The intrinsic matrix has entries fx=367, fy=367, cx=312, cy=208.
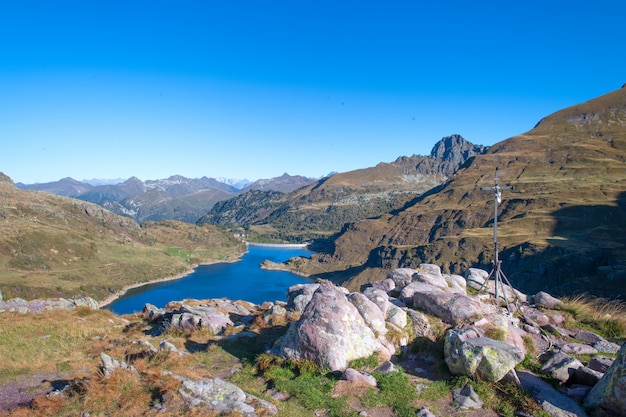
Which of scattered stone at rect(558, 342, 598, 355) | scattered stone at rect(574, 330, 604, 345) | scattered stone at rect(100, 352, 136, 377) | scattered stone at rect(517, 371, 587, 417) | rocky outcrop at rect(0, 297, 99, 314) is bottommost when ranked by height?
rocky outcrop at rect(0, 297, 99, 314)

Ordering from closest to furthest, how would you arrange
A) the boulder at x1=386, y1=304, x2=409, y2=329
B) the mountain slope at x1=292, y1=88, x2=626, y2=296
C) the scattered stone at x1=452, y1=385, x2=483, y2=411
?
the scattered stone at x1=452, y1=385, x2=483, y2=411 < the boulder at x1=386, y1=304, x2=409, y2=329 < the mountain slope at x1=292, y1=88, x2=626, y2=296

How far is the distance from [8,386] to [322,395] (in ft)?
29.0

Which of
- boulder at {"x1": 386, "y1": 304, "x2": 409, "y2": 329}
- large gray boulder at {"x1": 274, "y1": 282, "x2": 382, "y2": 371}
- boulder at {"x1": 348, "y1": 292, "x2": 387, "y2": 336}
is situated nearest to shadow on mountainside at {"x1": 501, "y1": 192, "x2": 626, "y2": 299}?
boulder at {"x1": 386, "y1": 304, "x2": 409, "y2": 329}

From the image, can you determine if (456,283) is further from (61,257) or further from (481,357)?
(61,257)

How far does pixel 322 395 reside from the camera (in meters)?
9.87

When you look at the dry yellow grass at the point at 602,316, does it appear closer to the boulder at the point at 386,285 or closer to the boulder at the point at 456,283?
the boulder at the point at 456,283

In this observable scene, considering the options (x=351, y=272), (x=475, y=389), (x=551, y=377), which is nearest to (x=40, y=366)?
(x=475, y=389)

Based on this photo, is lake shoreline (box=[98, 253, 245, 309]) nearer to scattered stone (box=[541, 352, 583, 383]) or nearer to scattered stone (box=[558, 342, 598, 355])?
scattered stone (box=[558, 342, 598, 355])

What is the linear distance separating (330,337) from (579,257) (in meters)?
114

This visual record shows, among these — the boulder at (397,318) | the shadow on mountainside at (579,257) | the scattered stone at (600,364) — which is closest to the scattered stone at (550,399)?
the scattered stone at (600,364)

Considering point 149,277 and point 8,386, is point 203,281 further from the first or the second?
point 8,386

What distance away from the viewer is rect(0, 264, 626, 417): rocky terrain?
351 inches

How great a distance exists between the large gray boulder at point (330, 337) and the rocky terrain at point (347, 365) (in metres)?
0.04

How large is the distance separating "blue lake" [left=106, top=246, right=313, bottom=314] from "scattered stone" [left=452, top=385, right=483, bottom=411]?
113089 millimetres
